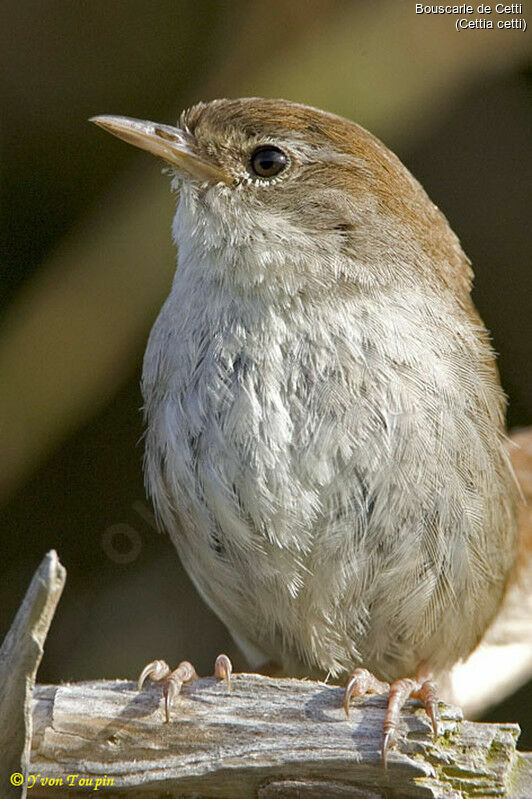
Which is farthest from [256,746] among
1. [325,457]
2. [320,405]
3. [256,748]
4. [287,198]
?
[287,198]

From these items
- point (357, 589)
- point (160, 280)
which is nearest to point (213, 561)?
point (357, 589)

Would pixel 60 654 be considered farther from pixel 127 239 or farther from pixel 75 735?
pixel 75 735

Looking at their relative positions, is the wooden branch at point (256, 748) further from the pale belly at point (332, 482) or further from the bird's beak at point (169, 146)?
the bird's beak at point (169, 146)

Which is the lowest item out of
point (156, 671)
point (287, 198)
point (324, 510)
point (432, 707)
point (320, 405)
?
point (156, 671)

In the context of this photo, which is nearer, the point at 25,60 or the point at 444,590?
the point at 444,590

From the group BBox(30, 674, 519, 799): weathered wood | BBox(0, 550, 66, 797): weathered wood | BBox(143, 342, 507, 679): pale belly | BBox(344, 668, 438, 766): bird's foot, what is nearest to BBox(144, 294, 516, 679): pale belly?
BBox(143, 342, 507, 679): pale belly

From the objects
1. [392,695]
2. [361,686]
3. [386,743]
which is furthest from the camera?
[361,686]

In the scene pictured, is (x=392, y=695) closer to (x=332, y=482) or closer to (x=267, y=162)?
(x=332, y=482)
